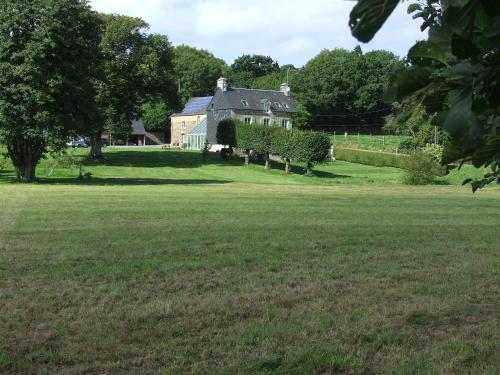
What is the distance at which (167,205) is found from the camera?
1923 centimetres

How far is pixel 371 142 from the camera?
78.0m

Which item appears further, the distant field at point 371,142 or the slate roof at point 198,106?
the slate roof at point 198,106

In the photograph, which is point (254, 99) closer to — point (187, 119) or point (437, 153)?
point (187, 119)

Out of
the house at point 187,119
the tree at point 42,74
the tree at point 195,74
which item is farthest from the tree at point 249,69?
the tree at point 42,74

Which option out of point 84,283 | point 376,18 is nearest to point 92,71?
point 84,283

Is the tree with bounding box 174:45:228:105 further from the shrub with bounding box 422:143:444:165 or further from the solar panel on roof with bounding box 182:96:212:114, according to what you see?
the shrub with bounding box 422:143:444:165

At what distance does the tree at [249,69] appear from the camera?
4774 inches

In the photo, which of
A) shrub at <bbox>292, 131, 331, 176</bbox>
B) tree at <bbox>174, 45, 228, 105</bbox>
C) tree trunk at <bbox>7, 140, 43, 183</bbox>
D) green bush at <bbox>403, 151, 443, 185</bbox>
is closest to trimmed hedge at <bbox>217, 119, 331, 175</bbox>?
shrub at <bbox>292, 131, 331, 176</bbox>

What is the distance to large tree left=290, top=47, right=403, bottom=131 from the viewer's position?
9194 cm

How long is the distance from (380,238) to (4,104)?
24497mm

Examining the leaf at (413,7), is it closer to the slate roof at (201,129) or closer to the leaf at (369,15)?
the leaf at (369,15)

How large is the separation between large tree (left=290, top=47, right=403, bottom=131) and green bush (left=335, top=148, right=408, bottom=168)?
23.3 metres

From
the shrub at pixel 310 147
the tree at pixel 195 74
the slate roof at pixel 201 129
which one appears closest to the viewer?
the shrub at pixel 310 147

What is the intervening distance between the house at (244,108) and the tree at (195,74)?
22.6 metres
